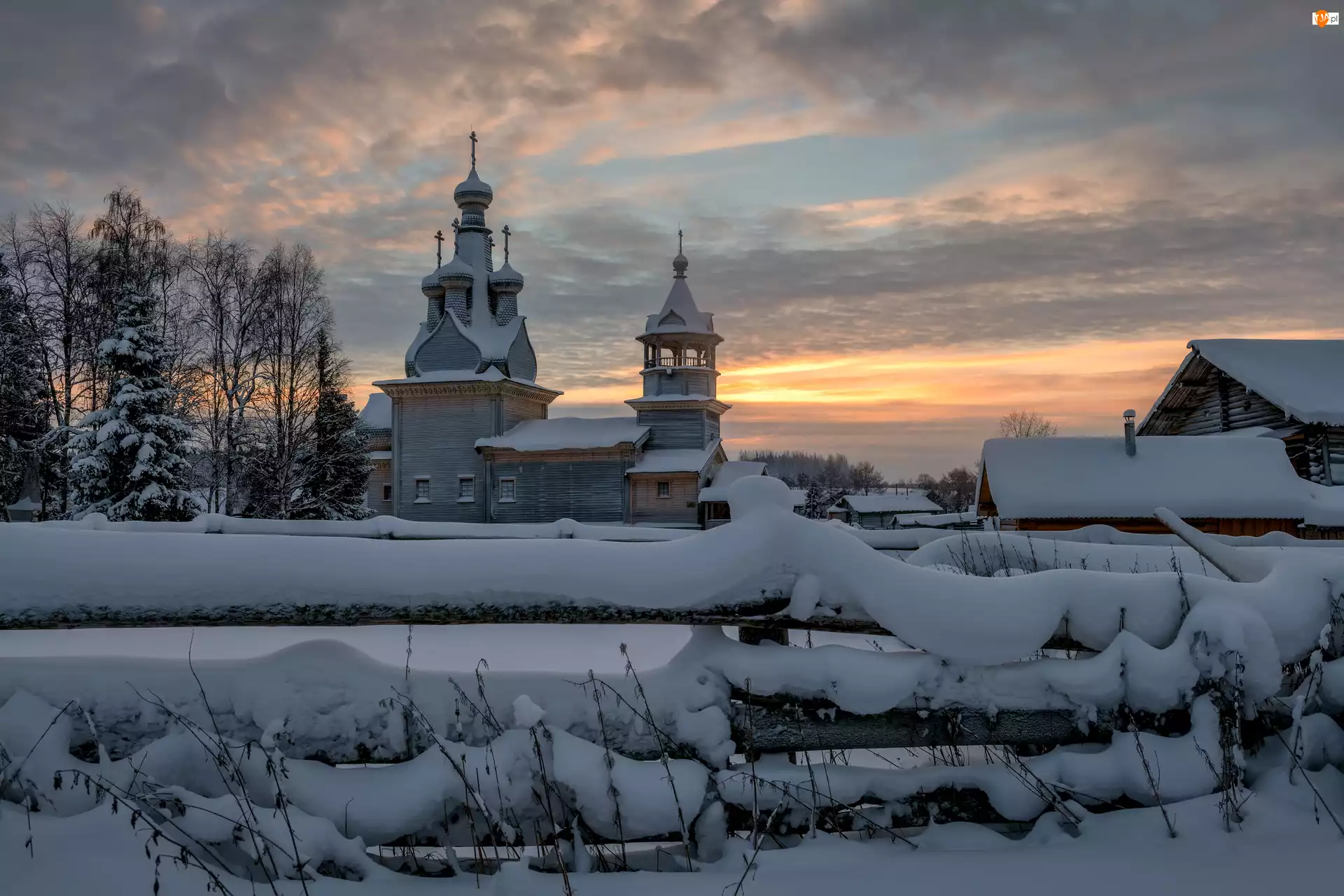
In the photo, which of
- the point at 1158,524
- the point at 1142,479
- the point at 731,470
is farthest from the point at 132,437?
the point at 1158,524

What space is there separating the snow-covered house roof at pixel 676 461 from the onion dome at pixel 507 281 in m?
9.75

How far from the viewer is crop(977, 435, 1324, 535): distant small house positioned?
603 inches

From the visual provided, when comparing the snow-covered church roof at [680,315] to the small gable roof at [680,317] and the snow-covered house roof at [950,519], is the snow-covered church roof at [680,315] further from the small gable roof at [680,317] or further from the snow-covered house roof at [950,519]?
the snow-covered house roof at [950,519]

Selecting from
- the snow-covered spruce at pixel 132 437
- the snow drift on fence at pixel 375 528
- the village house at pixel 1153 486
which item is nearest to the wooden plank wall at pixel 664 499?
the village house at pixel 1153 486

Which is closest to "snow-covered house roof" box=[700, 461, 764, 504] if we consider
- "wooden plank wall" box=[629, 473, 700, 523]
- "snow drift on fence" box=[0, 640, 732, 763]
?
"wooden plank wall" box=[629, 473, 700, 523]

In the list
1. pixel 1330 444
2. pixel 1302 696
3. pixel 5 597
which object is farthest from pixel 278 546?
pixel 1330 444

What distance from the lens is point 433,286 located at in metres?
33.1

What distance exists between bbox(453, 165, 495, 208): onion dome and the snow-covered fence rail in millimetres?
33762

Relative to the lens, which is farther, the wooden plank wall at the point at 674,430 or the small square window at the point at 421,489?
the wooden plank wall at the point at 674,430

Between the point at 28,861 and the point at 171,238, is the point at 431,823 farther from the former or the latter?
the point at 171,238

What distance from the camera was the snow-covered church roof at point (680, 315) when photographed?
31.7 m

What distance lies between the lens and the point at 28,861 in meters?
2.45

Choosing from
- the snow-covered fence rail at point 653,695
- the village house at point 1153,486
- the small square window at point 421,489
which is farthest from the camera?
the small square window at point 421,489

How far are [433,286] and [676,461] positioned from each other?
1314 centimetres
